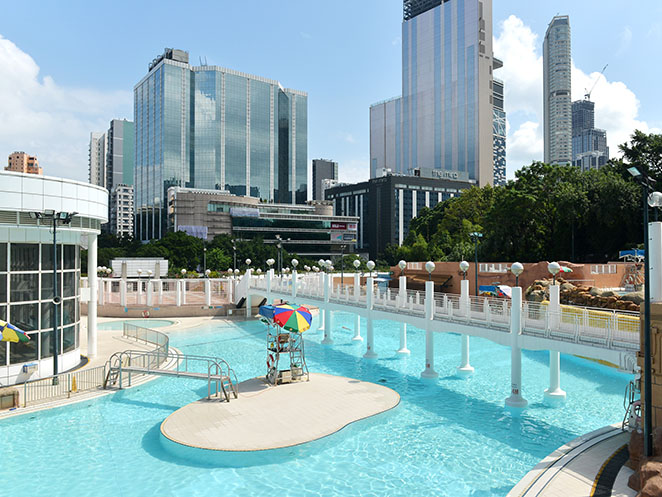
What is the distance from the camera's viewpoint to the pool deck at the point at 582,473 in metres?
10.6

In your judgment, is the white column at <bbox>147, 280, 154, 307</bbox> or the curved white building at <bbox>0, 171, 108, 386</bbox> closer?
the curved white building at <bbox>0, 171, 108, 386</bbox>

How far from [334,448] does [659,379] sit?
898 centimetres

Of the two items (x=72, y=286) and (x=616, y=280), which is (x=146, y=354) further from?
(x=616, y=280)

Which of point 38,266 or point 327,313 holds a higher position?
point 38,266

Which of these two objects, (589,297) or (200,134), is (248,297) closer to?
(589,297)

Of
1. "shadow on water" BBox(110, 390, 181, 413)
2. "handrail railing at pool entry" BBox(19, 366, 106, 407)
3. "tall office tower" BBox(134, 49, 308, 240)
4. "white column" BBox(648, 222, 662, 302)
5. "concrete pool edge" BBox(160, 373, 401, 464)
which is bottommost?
"shadow on water" BBox(110, 390, 181, 413)

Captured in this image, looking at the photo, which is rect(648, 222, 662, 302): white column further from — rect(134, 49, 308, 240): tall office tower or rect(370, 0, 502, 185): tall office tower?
rect(370, 0, 502, 185): tall office tower

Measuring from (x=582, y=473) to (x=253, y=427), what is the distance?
9641 mm

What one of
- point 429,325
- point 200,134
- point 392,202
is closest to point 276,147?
point 200,134

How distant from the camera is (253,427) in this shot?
16.1 m

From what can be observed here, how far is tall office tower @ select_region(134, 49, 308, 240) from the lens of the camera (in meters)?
164

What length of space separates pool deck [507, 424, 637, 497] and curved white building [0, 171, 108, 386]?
1852 centimetres

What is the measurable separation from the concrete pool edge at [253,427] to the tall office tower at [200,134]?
478 ft

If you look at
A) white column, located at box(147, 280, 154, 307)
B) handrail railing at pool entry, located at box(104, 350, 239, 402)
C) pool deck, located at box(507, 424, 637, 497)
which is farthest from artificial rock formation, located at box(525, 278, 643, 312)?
white column, located at box(147, 280, 154, 307)
